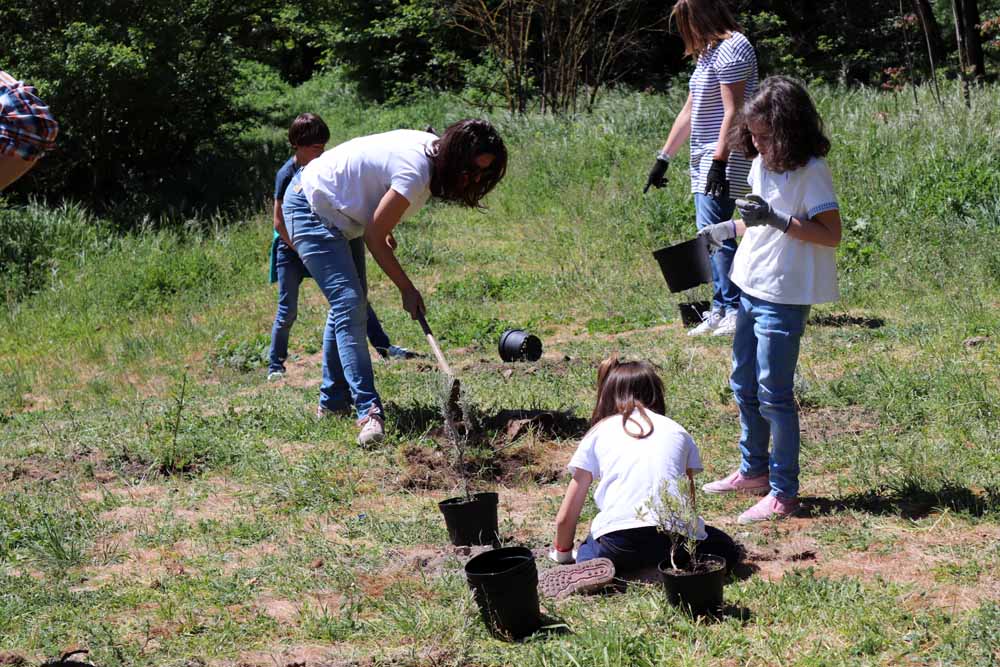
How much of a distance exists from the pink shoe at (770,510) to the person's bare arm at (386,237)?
1972 mm

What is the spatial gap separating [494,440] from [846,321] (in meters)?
3.17

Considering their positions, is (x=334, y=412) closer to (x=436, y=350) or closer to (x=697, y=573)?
(x=436, y=350)

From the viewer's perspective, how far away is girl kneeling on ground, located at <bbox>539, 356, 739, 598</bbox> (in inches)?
142

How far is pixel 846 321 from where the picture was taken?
24.2ft

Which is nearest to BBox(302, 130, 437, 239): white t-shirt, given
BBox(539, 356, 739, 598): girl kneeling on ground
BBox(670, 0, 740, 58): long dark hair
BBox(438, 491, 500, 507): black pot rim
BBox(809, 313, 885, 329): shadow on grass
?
BBox(438, 491, 500, 507): black pot rim

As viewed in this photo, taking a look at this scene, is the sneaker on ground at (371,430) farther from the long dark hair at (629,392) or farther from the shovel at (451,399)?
the long dark hair at (629,392)

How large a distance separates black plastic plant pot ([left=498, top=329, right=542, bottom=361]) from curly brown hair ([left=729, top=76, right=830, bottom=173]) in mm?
3455

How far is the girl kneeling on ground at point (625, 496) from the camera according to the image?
11.9 ft

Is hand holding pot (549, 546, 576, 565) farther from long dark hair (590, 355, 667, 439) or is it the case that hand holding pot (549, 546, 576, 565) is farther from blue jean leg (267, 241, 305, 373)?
blue jean leg (267, 241, 305, 373)

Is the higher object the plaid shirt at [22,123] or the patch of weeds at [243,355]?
the plaid shirt at [22,123]

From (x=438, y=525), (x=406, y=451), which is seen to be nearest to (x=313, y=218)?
(x=406, y=451)

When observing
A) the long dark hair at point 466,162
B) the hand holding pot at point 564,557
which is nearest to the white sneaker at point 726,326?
the long dark hair at point 466,162

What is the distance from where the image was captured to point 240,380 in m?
7.87

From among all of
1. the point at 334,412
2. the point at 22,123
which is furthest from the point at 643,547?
the point at 334,412
